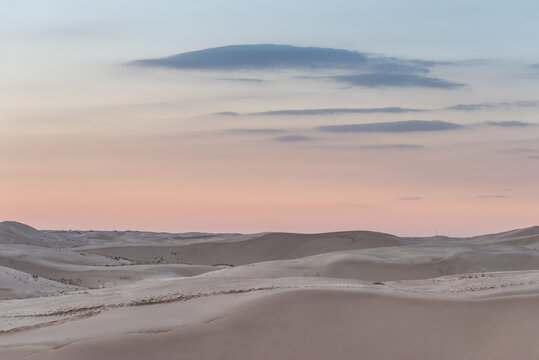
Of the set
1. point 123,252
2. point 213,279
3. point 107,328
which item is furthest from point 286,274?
point 123,252

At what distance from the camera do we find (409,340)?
673cm

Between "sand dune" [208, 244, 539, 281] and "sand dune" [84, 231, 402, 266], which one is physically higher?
"sand dune" [84, 231, 402, 266]

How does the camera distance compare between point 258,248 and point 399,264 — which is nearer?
point 399,264

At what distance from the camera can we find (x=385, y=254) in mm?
22891

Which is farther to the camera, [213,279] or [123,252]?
[123,252]

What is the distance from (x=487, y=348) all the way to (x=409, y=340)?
62cm

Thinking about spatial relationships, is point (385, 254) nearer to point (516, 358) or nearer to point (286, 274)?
point (286, 274)

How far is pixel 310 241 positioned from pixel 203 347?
105ft

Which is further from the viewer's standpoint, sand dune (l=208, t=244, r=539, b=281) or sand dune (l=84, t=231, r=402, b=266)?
sand dune (l=84, t=231, r=402, b=266)

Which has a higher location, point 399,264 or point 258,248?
point 258,248

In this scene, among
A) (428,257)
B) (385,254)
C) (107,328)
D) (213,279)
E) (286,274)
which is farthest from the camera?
(385,254)

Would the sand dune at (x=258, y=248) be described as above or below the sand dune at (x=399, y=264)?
above

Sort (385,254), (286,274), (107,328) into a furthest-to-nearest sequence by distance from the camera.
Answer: (385,254) < (286,274) < (107,328)

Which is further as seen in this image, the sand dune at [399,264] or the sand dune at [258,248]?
the sand dune at [258,248]
